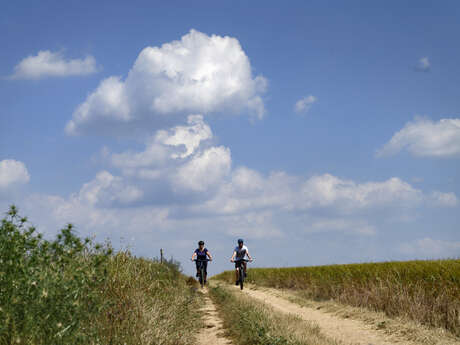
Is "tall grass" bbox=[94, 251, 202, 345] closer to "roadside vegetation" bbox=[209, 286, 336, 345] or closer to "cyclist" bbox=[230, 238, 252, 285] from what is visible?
"roadside vegetation" bbox=[209, 286, 336, 345]

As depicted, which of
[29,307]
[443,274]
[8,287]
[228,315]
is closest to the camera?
[29,307]

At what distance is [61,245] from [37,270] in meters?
1.15

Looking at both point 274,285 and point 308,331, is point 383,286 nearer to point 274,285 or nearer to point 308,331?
point 308,331

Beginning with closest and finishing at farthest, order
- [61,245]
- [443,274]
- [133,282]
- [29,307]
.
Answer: [29,307] < [61,245] < [133,282] < [443,274]

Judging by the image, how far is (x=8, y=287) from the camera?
212 inches

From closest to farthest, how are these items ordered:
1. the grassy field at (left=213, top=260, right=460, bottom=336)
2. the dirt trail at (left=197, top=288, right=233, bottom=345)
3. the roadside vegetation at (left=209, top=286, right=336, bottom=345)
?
the roadside vegetation at (left=209, top=286, right=336, bottom=345) < the dirt trail at (left=197, top=288, right=233, bottom=345) < the grassy field at (left=213, top=260, right=460, bottom=336)

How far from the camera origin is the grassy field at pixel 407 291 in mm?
13023

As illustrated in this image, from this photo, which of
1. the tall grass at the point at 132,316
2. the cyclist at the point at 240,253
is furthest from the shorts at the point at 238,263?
the tall grass at the point at 132,316

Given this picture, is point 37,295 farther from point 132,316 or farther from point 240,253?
point 240,253

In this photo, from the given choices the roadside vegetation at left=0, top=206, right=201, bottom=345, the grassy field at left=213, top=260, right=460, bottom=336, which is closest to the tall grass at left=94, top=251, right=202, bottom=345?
the roadside vegetation at left=0, top=206, right=201, bottom=345

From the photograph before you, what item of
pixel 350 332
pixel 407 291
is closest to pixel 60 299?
pixel 350 332

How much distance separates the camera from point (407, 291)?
15250 millimetres

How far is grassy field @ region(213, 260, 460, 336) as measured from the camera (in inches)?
513

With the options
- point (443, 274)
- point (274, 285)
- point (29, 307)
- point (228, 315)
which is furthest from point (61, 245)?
point (274, 285)
